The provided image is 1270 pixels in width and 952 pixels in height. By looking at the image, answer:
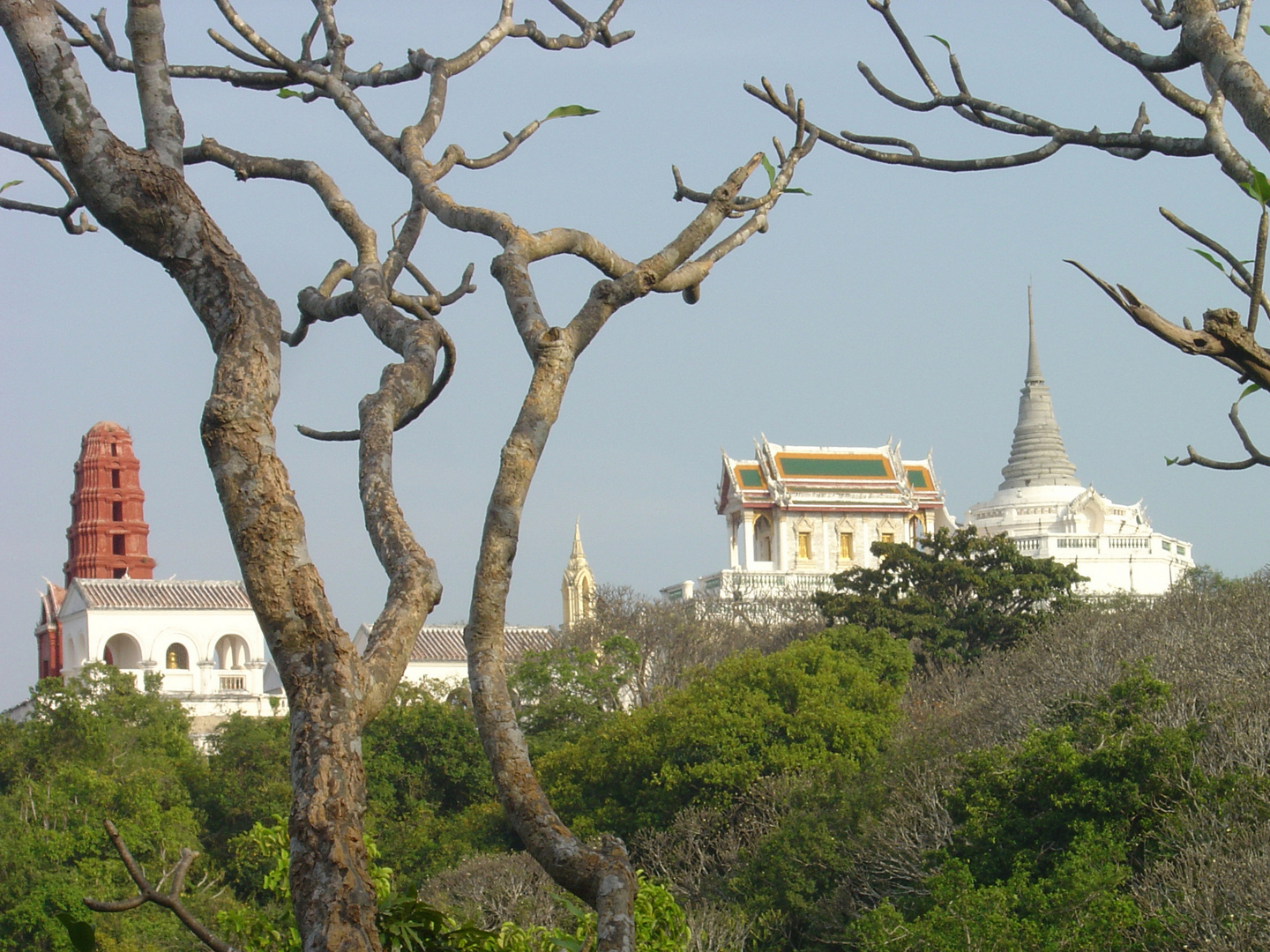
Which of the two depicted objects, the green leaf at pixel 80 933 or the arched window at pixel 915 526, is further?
the arched window at pixel 915 526

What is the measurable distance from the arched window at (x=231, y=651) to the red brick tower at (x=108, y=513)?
17.5ft

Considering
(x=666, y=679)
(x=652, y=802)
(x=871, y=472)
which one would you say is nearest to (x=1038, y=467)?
(x=871, y=472)

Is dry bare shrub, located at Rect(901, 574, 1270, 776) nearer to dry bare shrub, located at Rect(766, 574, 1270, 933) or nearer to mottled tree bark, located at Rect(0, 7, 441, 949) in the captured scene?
dry bare shrub, located at Rect(766, 574, 1270, 933)

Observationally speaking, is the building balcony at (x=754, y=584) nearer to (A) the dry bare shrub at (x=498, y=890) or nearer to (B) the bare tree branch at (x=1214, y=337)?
(A) the dry bare shrub at (x=498, y=890)

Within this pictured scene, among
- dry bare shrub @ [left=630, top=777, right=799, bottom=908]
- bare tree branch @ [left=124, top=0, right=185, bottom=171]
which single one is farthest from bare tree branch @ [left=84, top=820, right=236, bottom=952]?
dry bare shrub @ [left=630, top=777, right=799, bottom=908]

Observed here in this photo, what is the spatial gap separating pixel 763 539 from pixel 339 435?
2163 inches

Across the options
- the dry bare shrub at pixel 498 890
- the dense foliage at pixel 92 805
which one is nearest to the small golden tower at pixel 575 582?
the dense foliage at pixel 92 805

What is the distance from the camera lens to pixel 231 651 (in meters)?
59.8

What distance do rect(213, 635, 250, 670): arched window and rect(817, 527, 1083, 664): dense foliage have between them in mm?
24442

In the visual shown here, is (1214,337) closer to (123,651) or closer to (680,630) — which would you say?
(680,630)

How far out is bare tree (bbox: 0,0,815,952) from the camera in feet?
13.0

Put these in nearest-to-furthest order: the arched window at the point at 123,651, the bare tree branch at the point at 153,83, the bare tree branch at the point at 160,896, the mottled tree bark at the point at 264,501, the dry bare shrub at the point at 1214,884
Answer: the bare tree branch at the point at 160,896
the mottled tree bark at the point at 264,501
the bare tree branch at the point at 153,83
the dry bare shrub at the point at 1214,884
the arched window at the point at 123,651

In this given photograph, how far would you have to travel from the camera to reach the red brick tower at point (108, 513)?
63.3 m

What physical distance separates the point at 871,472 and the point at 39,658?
28960 mm
